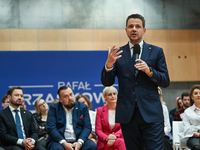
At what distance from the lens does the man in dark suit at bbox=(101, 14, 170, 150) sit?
1.92 m

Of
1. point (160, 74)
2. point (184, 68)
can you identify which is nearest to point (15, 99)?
point (160, 74)

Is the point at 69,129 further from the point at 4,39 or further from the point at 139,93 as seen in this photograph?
the point at 4,39

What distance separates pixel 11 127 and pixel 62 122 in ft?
2.90

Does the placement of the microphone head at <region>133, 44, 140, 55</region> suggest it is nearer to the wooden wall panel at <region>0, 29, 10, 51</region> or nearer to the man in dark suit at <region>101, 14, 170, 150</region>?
the man in dark suit at <region>101, 14, 170, 150</region>

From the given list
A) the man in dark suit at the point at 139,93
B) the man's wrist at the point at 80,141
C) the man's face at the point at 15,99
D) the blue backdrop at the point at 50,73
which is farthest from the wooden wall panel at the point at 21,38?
the man in dark suit at the point at 139,93

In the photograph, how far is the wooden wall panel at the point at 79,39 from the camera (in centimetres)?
951

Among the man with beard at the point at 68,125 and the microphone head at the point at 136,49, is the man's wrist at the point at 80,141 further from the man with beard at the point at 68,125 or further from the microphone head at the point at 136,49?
the microphone head at the point at 136,49

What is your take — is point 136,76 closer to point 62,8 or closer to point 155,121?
point 155,121

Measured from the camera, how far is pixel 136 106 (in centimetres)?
199

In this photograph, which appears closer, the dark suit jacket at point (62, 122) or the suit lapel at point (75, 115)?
the dark suit jacket at point (62, 122)

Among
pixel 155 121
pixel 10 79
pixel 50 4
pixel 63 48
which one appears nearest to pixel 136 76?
pixel 155 121

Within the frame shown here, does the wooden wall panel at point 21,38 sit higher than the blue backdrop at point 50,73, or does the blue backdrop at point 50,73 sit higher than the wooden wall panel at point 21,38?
the wooden wall panel at point 21,38

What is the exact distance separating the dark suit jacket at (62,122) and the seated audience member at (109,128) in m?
0.22

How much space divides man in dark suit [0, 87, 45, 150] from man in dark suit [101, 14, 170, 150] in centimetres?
233
